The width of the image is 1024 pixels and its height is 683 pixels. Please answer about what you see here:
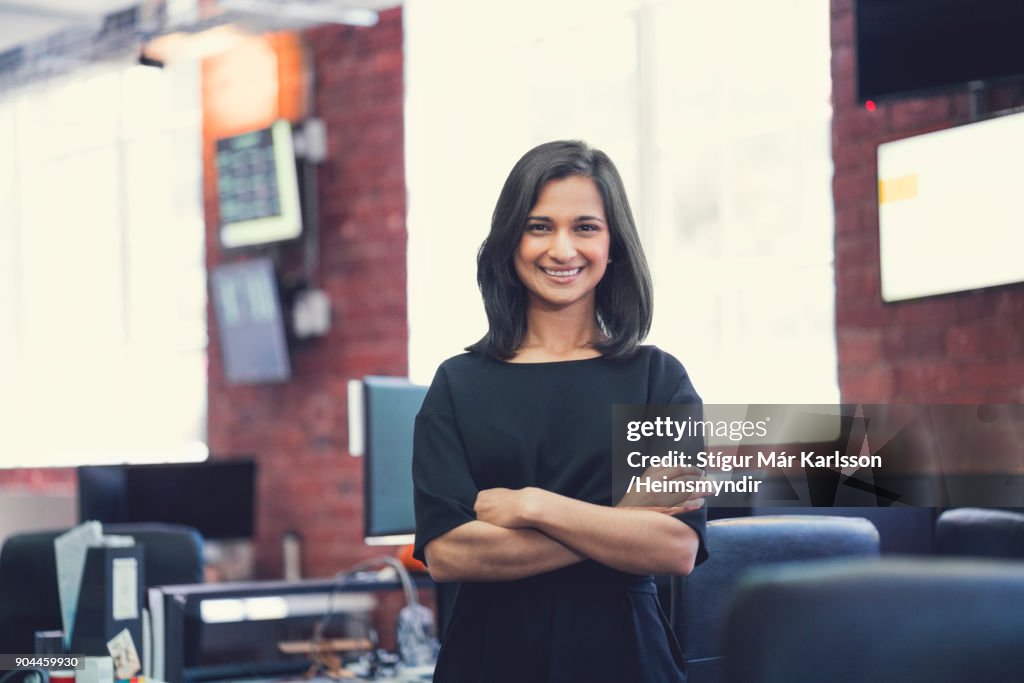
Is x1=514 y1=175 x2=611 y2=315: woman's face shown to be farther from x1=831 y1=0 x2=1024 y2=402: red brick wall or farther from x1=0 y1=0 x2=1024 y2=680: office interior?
x1=831 y1=0 x2=1024 y2=402: red brick wall

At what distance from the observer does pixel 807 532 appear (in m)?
2.00

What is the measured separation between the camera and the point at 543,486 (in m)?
1.57

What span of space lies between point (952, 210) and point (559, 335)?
7.06 ft

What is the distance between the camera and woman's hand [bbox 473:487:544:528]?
152 centimetres

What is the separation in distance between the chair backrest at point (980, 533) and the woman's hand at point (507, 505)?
1166 millimetres

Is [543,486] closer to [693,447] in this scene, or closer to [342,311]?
[693,447]

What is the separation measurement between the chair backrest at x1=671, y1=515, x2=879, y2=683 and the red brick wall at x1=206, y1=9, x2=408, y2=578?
375 centimetres

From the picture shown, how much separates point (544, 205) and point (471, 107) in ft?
13.6

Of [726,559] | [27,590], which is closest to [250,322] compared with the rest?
[27,590]

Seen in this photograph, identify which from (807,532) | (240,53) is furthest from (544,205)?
(240,53)

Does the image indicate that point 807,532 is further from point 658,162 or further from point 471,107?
point 471,107

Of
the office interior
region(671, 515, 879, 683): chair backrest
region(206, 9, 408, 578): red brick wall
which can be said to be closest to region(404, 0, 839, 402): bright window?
the office interior

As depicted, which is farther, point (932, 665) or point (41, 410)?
point (41, 410)

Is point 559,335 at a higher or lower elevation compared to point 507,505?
higher
